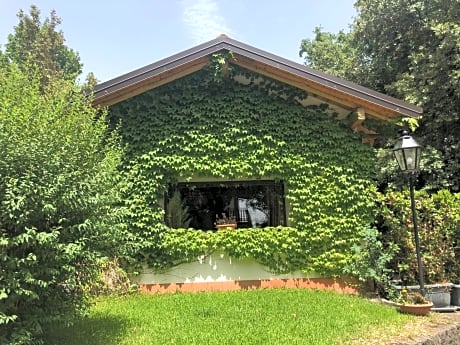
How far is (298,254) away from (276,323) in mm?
2958

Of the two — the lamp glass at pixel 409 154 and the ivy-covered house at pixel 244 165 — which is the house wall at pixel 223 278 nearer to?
the ivy-covered house at pixel 244 165

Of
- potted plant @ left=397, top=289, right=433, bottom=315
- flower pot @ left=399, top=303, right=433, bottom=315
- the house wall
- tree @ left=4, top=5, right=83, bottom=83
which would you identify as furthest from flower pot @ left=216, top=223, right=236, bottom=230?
tree @ left=4, top=5, right=83, bottom=83

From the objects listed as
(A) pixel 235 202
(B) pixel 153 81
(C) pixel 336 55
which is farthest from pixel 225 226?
(C) pixel 336 55

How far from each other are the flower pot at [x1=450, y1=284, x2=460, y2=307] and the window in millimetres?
3562

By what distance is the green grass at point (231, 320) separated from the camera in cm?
488

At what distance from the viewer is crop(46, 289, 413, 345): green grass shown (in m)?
4.88

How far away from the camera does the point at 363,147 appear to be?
8.73 meters

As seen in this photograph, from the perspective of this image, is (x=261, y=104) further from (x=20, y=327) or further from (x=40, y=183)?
(x=20, y=327)

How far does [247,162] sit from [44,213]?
16.0ft

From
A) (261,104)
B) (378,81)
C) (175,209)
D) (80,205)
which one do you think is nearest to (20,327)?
(80,205)

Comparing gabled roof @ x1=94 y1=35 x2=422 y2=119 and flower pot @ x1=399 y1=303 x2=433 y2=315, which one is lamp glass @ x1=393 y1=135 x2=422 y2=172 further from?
flower pot @ x1=399 y1=303 x2=433 y2=315

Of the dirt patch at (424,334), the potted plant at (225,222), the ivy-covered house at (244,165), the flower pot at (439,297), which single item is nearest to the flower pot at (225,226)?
the potted plant at (225,222)

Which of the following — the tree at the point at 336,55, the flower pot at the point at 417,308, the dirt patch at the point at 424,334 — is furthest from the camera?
the tree at the point at 336,55

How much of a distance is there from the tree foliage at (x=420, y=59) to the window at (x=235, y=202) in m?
6.76
